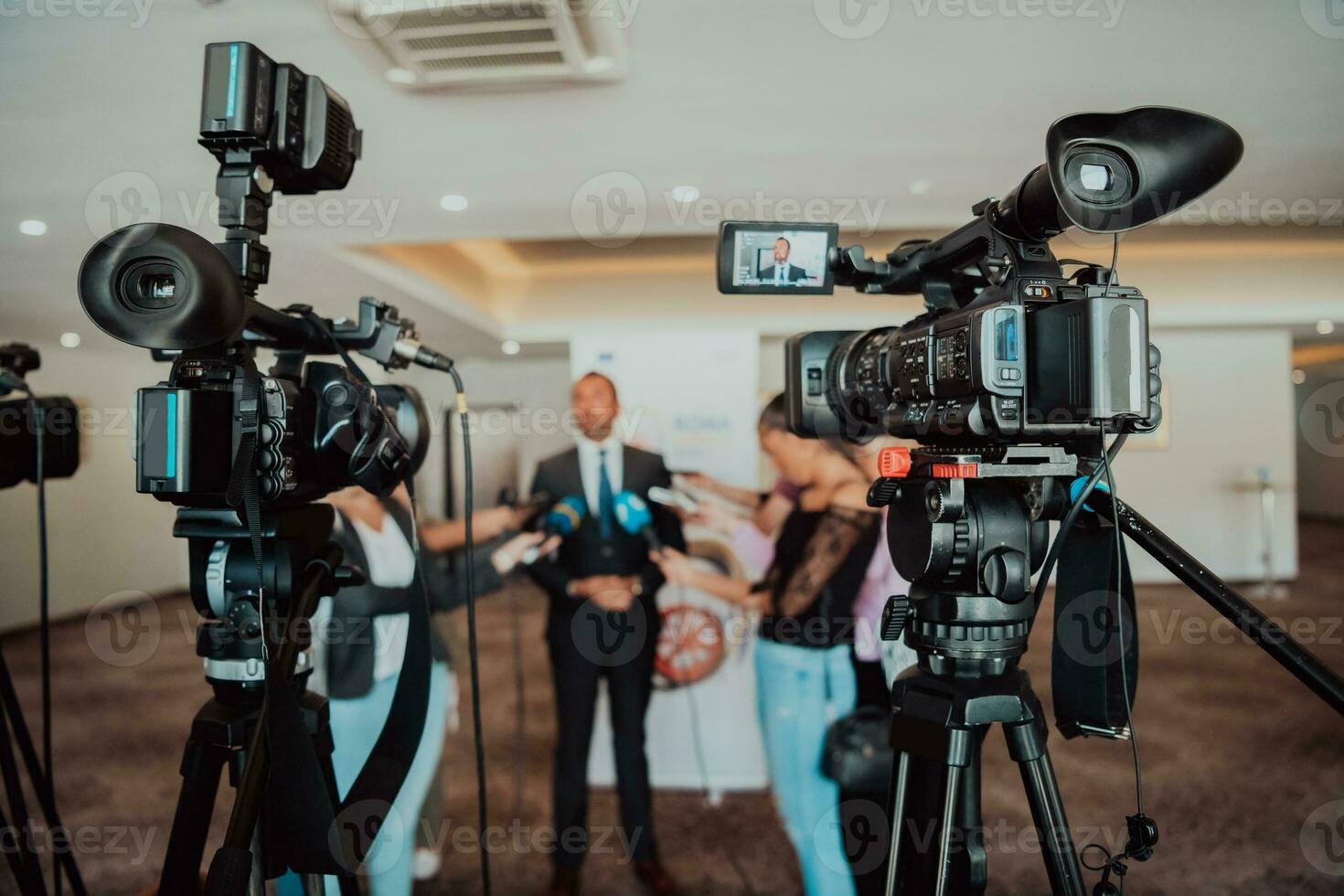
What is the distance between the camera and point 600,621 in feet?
7.20

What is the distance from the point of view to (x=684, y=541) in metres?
2.41

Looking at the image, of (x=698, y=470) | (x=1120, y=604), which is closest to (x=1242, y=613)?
(x=1120, y=604)

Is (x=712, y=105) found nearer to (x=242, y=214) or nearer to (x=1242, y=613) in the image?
(x=242, y=214)

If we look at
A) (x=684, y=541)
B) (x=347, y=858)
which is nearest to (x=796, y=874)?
(x=684, y=541)

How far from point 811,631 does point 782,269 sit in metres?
1.14

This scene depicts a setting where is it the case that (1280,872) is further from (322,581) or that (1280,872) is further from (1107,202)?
(322,581)

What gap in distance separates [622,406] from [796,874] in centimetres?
147

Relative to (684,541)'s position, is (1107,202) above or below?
above

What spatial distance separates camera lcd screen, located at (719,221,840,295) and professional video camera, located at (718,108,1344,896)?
0.13 meters

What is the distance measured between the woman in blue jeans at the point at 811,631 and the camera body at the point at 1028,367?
3.40 feet

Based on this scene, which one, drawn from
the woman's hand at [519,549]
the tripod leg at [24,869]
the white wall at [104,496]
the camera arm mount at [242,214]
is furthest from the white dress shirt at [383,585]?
the white wall at [104,496]

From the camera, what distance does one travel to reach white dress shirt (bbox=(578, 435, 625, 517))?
2291 millimetres

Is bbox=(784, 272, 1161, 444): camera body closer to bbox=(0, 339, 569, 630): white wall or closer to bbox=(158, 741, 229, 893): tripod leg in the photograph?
bbox=(158, 741, 229, 893): tripod leg

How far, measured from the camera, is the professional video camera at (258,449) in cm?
80
